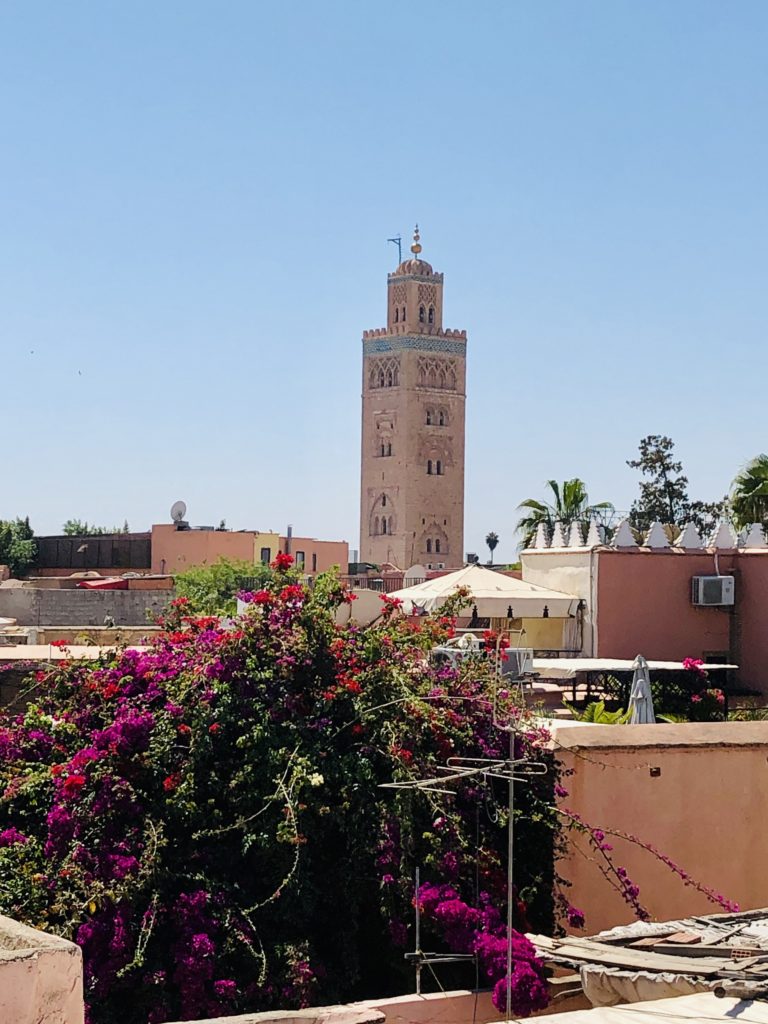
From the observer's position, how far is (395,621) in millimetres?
10602

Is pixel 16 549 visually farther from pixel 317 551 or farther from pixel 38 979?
pixel 38 979

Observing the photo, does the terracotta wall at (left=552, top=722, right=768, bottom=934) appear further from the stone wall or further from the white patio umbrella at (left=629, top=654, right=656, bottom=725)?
the stone wall

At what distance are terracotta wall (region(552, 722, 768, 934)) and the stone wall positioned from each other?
16.7 metres

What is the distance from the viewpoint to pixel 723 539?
21609 mm

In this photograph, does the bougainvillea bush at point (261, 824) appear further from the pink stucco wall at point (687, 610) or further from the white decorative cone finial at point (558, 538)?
the white decorative cone finial at point (558, 538)

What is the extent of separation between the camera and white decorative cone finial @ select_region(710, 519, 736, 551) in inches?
847

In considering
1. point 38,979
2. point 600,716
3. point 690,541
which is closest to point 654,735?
point 600,716

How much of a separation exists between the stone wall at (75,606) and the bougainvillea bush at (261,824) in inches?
661

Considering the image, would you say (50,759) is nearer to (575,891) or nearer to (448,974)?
(448,974)

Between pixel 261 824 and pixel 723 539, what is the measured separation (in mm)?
14071

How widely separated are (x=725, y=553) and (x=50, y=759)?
544 inches

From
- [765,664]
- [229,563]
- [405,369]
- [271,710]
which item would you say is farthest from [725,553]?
[405,369]

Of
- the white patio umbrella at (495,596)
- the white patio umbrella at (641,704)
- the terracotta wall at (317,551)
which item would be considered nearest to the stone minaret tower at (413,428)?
the terracotta wall at (317,551)

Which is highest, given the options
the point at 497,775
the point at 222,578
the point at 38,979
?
the point at 222,578
